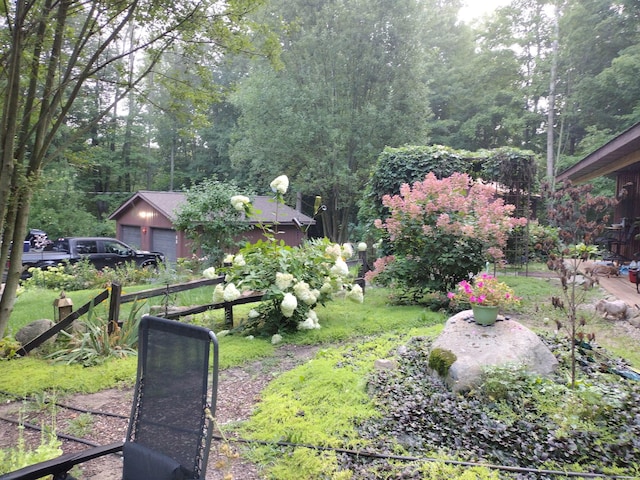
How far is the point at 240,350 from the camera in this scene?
4672 millimetres

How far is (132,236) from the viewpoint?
1825cm

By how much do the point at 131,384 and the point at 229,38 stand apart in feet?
11.3

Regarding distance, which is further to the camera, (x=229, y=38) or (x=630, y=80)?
(x=630, y=80)

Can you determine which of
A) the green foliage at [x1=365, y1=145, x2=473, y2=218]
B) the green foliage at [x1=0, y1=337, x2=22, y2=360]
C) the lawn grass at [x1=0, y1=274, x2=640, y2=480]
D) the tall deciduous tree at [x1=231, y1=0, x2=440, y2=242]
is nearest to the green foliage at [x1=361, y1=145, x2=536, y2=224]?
the green foliage at [x1=365, y1=145, x2=473, y2=218]

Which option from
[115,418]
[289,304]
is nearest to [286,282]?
[289,304]

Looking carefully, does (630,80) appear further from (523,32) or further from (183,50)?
(183,50)

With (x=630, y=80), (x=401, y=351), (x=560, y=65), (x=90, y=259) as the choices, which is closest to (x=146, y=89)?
(x=401, y=351)

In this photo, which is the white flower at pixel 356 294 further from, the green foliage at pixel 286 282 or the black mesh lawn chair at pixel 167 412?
the black mesh lawn chair at pixel 167 412

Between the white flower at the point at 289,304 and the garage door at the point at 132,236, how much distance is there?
14.6 meters

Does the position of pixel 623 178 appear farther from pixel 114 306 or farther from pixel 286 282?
pixel 114 306

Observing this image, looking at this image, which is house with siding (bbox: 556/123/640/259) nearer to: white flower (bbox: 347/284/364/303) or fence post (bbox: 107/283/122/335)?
white flower (bbox: 347/284/364/303)

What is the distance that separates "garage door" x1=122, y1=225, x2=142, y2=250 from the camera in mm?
17891

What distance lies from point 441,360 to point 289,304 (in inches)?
74.8

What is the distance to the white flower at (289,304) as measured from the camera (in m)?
4.87
